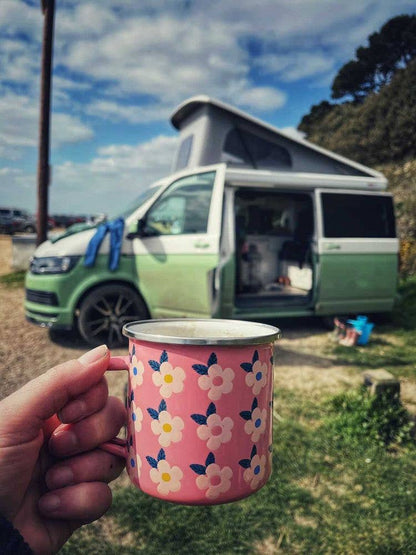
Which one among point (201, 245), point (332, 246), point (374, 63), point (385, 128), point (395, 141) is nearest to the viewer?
point (201, 245)

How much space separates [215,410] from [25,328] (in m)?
5.67

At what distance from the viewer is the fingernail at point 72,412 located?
1.05m

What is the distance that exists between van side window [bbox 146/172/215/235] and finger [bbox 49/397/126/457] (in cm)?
396

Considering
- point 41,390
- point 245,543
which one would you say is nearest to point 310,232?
point 245,543

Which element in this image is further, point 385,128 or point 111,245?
point 385,128

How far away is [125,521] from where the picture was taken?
2.20 meters

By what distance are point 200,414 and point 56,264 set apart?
4351 mm

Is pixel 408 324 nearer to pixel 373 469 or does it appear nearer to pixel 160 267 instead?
pixel 160 267

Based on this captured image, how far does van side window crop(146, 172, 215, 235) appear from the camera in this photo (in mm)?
5000

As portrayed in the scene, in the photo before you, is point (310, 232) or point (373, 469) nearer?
point (373, 469)

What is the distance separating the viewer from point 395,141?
14.6 meters

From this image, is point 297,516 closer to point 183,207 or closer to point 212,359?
point 212,359

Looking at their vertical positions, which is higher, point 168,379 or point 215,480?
point 168,379

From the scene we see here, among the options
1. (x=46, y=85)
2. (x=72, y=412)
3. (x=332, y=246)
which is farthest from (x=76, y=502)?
(x=46, y=85)
